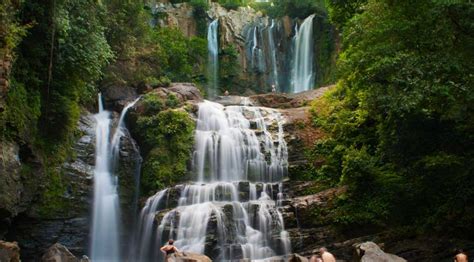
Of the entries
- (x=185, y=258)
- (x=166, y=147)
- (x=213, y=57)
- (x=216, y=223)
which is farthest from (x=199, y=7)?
(x=185, y=258)

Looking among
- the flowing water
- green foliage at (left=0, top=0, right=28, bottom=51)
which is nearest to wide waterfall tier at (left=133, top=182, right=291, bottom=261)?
green foliage at (left=0, top=0, right=28, bottom=51)

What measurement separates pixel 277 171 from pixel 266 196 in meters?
2.27

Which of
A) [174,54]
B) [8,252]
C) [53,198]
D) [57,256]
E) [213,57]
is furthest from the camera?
[213,57]

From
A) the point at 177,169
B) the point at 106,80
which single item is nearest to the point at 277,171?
the point at 177,169

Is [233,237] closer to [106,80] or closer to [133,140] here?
[133,140]

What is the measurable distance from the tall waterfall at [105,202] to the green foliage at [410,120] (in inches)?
373

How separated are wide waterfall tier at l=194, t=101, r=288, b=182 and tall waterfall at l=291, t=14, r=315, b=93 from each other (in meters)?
12.5

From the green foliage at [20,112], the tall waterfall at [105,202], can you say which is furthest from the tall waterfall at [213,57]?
the green foliage at [20,112]

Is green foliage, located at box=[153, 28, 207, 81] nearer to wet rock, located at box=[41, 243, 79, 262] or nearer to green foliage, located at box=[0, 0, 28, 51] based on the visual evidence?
green foliage, located at box=[0, 0, 28, 51]

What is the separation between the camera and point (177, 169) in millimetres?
21906

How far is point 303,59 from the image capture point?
124 ft

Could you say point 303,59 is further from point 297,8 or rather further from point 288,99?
point 288,99

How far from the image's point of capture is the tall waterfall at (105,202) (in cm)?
1966

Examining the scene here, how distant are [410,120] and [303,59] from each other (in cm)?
2176
